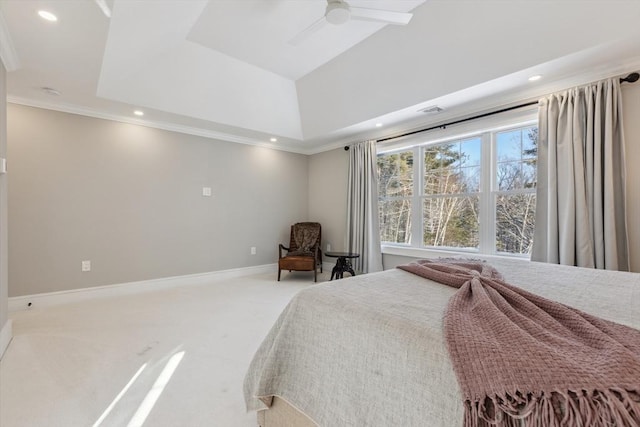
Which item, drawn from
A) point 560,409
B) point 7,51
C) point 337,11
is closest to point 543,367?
point 560,409

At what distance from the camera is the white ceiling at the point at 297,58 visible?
6.96ft

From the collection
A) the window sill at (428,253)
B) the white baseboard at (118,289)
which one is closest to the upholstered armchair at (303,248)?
the white baseboard at (118,289)

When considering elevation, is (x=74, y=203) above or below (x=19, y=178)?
below

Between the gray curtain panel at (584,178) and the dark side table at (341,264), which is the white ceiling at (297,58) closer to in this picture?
the gray curtain panel at (584,178)

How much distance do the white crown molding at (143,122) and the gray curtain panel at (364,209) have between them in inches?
60.3

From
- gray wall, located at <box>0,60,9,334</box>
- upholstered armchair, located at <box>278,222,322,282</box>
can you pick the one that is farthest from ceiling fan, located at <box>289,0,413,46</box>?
upholstered armchair, located at <box>278,222,322,282</box>

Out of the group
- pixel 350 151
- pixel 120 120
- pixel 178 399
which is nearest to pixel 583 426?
pixel 178 399

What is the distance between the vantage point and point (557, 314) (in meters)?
0.96

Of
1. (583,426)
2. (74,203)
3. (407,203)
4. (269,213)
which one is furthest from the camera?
(269,213)

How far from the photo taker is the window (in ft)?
10.6

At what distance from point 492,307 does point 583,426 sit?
A: 0.46 metres

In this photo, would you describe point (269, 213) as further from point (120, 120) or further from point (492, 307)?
point (492, 307)

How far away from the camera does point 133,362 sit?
2059 mm

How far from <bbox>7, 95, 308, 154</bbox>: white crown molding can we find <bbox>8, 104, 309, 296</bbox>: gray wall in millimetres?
65
